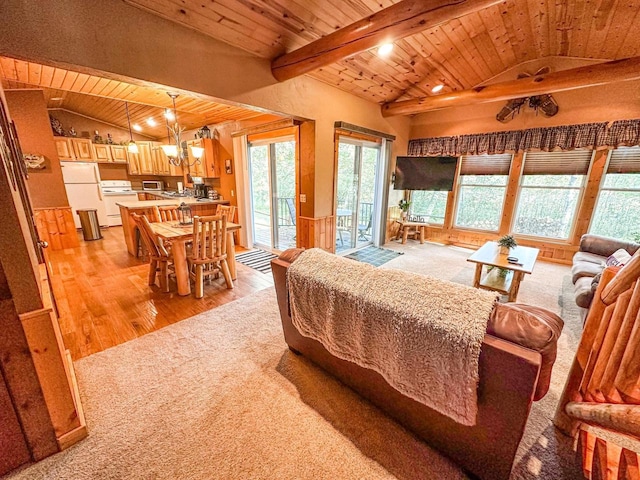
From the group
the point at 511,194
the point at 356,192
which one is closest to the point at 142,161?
the point at 356,192

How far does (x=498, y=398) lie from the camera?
38.7 inches

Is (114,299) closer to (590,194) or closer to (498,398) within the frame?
(498,398)

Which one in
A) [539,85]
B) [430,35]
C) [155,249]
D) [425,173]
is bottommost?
[155,249]

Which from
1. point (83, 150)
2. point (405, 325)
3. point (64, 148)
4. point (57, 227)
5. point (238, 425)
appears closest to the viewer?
point (405, 325)

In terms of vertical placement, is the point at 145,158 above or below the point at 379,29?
below

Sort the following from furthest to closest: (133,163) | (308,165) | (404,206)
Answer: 1. (133,163)
2. (404,206)
3. (308,165)

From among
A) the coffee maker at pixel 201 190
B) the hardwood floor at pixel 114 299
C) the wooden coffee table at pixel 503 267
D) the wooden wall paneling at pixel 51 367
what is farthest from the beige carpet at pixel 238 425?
the coffee maker at pixel 201 190

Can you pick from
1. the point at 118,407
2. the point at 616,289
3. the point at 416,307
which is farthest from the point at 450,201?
the point at 118,407

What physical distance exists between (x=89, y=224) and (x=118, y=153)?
2.46 metres

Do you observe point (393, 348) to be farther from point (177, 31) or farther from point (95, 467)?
point (177, 31)

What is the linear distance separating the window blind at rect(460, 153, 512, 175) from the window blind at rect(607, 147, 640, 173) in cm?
125

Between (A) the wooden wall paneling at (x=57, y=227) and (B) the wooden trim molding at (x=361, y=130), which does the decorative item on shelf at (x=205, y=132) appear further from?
(B) the wooden trim molding at (x=361, y=130)

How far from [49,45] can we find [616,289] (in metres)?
3.46

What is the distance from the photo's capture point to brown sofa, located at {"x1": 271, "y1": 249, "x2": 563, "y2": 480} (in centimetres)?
91
